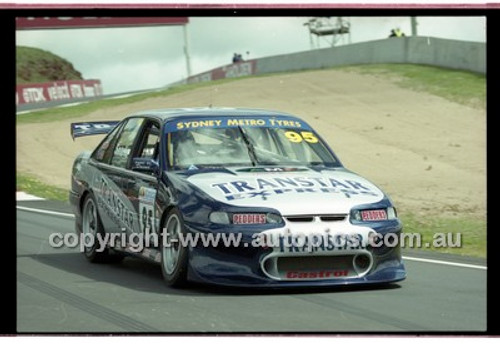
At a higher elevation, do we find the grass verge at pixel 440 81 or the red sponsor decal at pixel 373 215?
the grass verge at pixel 440 81

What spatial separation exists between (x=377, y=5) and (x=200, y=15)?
1037 millimetres

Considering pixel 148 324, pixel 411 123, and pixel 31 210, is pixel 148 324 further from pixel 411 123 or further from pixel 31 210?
pixel 411 123

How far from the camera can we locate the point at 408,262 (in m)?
10.1

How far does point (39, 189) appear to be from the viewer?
19172 millimetres

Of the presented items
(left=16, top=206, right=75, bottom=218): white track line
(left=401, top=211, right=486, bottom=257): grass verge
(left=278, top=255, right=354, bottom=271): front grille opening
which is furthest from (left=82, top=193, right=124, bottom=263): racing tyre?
(left=16, top=206, right=75, bottom=218): white track line

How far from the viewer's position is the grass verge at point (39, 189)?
1812cm

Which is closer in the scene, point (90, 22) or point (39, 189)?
point (90, 22)

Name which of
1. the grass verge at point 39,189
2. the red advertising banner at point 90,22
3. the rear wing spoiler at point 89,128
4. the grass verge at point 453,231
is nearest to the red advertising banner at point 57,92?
the grass verge at point 39,189

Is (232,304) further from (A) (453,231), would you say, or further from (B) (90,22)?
(A) (453,231)

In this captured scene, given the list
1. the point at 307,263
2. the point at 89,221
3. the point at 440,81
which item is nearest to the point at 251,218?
the point at 307,263

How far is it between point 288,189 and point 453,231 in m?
5.40

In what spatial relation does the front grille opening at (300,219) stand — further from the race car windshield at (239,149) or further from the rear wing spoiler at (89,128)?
the rear wing spoiler at (89,128)

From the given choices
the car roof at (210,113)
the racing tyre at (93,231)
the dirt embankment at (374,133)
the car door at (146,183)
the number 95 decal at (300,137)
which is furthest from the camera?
the dirt embankment at (374,133)

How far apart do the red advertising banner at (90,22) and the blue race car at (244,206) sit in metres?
1.30
